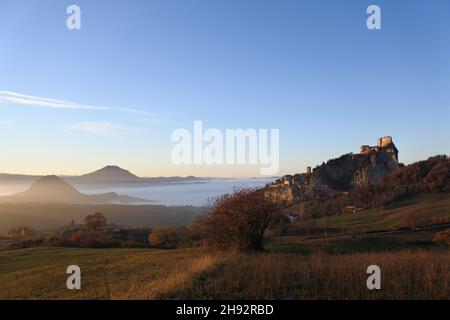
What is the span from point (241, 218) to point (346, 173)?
493ft

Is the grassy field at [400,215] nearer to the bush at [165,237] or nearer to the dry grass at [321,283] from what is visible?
the bush at [165,237]

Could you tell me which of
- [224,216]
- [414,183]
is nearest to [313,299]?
[224,216]

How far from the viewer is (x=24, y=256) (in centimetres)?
3691

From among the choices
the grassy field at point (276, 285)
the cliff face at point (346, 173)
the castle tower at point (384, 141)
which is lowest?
the grassy field at point (276, 285)

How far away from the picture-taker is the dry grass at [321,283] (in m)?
11.5

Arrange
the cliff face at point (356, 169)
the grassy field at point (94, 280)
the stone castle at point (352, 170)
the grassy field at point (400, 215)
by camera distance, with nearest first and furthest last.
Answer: the grassy field at point (94, 280)
the grassy field at point (400, 215)
the stone castle at point (352, 170)
the cliff face at point (356, 169)

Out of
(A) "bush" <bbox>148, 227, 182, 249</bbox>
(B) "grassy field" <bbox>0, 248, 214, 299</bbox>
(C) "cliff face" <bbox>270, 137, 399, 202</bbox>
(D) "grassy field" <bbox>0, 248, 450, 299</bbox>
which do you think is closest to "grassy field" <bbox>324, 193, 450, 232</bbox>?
(A) "bush" <bbox>148, 227, 182, 249</bbox>

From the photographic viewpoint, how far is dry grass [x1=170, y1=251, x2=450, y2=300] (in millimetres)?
11477

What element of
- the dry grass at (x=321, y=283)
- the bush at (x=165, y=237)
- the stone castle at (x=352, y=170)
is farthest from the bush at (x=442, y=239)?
the stone castle at (x=352, y=170)

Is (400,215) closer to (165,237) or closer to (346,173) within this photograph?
(165,237)

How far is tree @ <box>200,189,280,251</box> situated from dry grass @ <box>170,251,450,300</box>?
12307mm

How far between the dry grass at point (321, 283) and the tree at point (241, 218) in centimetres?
1231
